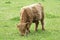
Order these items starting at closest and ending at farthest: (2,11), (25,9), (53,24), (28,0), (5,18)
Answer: (25,9)
(53,24)
(5,18)
(2,11)
(28,0)

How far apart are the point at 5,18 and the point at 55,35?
16.0ft

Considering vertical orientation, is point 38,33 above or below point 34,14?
below

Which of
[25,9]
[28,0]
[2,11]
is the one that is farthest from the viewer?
[28,0]

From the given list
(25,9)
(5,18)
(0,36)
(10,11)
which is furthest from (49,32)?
(10,11)

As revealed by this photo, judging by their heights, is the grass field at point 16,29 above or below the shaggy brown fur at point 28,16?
below

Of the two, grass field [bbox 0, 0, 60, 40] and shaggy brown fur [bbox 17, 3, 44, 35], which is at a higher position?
shaggy brown fur [bbox 17, 3, 44, 35]

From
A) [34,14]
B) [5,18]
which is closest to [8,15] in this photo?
[5,18]

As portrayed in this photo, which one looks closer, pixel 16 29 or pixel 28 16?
pixel 28 16

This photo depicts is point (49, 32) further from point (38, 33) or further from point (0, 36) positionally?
point (0, 36)

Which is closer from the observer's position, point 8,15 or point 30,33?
point 30,33

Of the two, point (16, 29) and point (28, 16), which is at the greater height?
point (28, 16)

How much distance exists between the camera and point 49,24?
525 inches

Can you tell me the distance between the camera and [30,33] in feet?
36.1

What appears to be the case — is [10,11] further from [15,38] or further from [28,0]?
[15,38]
